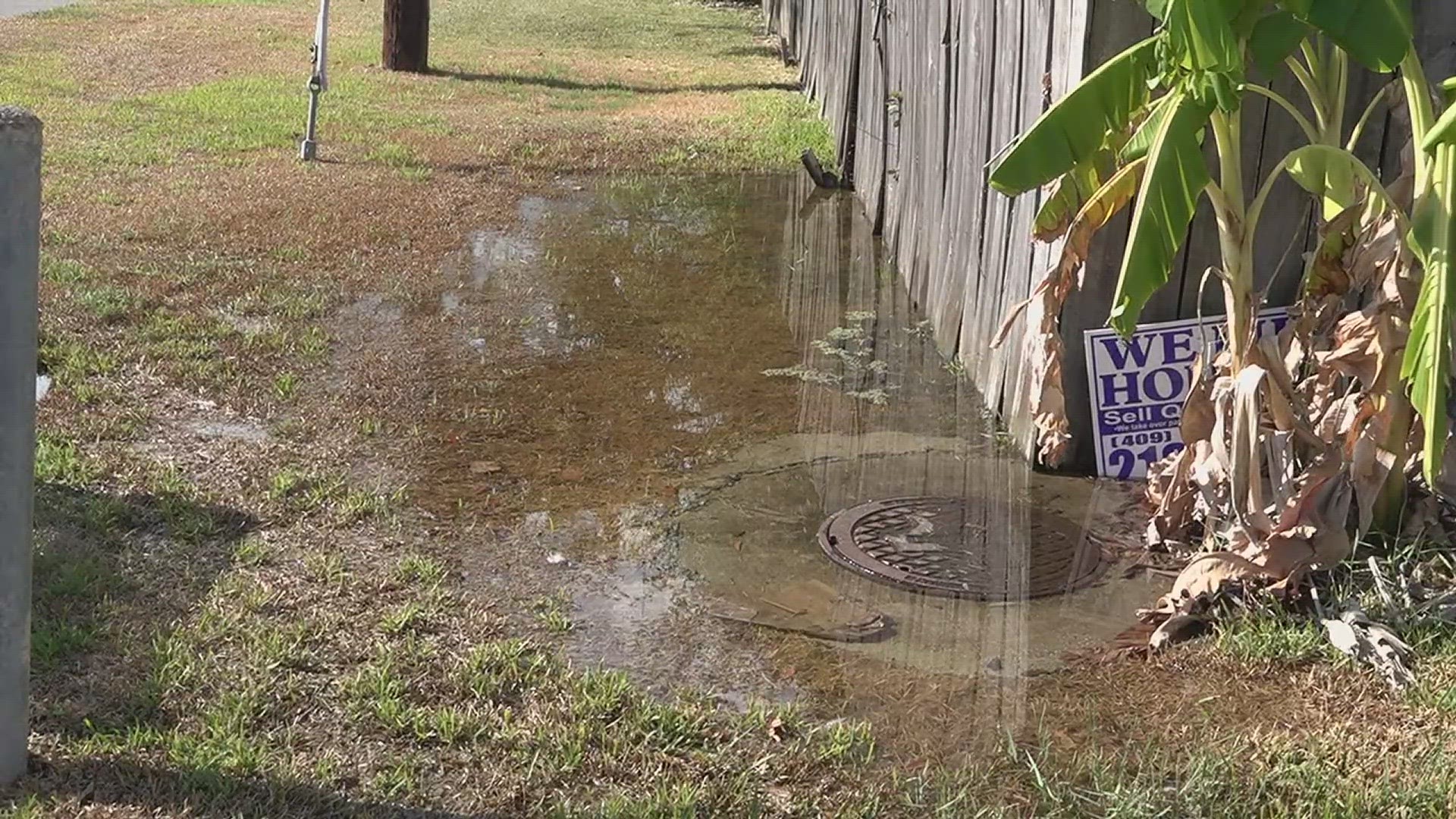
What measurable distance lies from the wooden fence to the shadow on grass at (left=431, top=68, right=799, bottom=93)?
6117mm

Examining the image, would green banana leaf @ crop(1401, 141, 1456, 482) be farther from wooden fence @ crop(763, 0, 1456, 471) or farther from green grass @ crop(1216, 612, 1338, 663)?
wooden fence @ crop(763, 0, 1456, 471)

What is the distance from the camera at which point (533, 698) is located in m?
4.02

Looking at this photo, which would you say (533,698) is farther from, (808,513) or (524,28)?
(524,28)

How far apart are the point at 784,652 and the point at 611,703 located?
1.96 feet

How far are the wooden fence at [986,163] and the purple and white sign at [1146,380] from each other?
7 cm

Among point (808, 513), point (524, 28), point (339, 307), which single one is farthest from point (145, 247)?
point (524, 28)

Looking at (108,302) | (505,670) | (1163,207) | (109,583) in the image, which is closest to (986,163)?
(1163,207)

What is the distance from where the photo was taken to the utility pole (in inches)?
635

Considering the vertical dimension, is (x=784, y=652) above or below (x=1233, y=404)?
below

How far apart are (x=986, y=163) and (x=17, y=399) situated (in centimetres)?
438

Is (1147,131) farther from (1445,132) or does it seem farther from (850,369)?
(850,369)

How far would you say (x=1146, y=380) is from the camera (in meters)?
5.68

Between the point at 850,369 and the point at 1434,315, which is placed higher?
the point at 1434,315

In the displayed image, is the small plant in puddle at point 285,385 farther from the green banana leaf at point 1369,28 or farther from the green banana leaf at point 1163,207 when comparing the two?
the green banana leaf at point 1369,28
